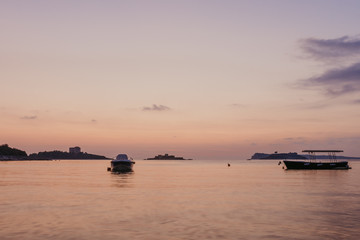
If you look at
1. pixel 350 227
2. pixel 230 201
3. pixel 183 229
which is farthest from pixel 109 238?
pixel 230 201

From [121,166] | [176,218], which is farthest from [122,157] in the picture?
[176,218]

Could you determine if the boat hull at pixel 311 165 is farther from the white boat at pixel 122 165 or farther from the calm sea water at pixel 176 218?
the calm sea water at pixel 176 218

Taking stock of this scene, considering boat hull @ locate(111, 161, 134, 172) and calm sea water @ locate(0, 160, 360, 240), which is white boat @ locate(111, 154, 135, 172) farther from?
calm sea water @ locate(0, 160, 360, 240)

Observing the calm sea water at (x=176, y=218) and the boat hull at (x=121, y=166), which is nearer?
the calm sea water at (x=176, y=218)

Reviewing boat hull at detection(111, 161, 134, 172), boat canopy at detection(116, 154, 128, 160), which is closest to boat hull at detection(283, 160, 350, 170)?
boat canopy at detection(116, 154, 128, 160)

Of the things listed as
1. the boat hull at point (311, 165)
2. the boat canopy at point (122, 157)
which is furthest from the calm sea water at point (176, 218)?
the boat hull at point (311, 165)

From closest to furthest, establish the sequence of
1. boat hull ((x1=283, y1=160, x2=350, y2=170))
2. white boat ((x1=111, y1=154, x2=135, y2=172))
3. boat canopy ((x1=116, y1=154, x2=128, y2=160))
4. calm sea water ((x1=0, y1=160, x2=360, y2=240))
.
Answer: calm sea water ((x1=0, y1=160, x2=360, y2=240)), white boat ((x1=111, y1=154, x2=135, y2=172)), boat canopy ((x1=116, y1=154, x2=128, y2=160)), boat hull ((x1=283, y1=160, x2=350, y2=170))

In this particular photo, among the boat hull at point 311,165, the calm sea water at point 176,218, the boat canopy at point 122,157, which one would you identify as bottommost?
the calm sea water at point 176,218

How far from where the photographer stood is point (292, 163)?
123000 mm

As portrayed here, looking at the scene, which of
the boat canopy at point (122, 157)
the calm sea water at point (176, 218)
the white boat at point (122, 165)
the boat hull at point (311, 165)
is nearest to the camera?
the calm sea water at point (176, 218)

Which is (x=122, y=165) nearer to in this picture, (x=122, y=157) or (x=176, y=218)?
(x=122, y=157)

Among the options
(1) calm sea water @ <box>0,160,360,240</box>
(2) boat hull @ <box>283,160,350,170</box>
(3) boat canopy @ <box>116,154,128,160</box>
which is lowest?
(1) calm sea water @ <box>0,160,360,240</box>

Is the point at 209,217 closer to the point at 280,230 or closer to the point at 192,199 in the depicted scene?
the point at 280,230

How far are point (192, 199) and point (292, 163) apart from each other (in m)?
91.7
